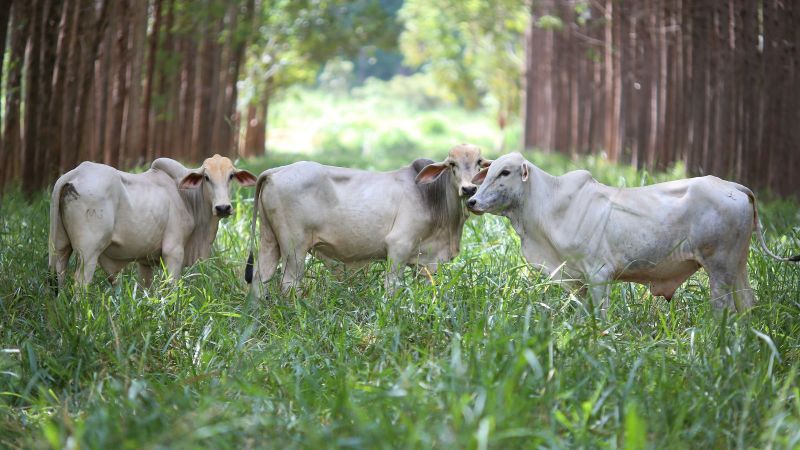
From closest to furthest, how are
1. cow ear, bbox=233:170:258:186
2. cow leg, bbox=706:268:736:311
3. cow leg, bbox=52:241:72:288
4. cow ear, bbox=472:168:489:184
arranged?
cow leg, bbox=706:268:736:311, cow leg, bbox=52:241:72:288, cow ear, bbox=472:168:489:184, cow ear, bbox=233:170:258:186

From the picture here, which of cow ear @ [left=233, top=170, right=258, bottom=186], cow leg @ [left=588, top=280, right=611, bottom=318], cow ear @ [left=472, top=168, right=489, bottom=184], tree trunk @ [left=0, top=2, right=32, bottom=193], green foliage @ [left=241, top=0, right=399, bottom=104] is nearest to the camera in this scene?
cow leg @ [left=588, top=280, right=611, bottom=318]

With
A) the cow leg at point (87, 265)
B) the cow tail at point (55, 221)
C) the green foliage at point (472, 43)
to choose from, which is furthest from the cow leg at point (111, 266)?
the green foliage at point (472, 43)

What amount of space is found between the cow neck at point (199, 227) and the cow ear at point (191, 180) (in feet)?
0.53

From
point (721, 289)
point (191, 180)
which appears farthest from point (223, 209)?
point (721, 289)

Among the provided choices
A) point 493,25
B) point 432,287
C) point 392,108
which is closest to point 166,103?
point 432,287

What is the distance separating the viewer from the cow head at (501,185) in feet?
24.5

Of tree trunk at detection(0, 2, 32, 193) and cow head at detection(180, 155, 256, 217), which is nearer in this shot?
cow head at detection(180, 155, 256, 217)

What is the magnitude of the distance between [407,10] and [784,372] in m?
35.2

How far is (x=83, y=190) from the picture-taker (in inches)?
296

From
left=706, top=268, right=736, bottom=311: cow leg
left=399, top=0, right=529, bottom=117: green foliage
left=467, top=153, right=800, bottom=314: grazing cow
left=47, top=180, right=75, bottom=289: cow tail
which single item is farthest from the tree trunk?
left=399, top=0, right=529, bottom=117: green foliage

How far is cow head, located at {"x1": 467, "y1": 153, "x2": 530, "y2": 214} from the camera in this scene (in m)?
7.45

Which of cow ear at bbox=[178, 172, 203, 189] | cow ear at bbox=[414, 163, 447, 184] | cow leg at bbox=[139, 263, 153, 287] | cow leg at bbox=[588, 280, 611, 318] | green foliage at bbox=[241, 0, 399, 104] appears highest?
green foliage at bbox=[241, 0, 399, 104]

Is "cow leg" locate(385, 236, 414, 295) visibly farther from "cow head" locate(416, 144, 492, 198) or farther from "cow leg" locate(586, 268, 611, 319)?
"cow leg" locate(586, 268, 611, 319)

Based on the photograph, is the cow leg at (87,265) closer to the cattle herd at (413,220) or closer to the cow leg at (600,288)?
the cattle herd at (413,220)
